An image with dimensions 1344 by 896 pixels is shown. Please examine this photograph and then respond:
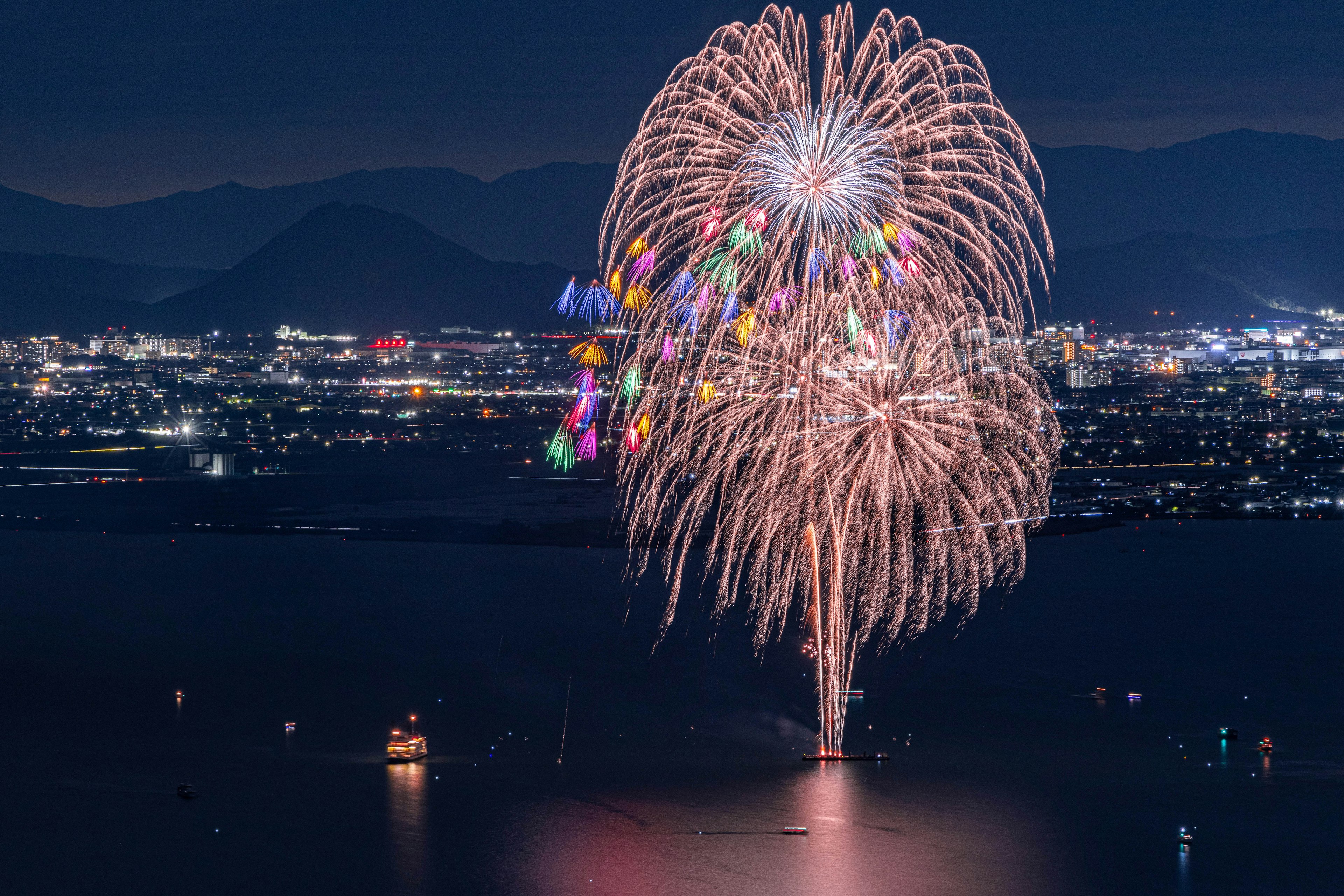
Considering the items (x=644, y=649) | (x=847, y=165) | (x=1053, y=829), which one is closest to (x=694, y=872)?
(x=1053, y=829)

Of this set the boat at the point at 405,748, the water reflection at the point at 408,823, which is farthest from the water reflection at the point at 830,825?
the boat at the point at 405,748

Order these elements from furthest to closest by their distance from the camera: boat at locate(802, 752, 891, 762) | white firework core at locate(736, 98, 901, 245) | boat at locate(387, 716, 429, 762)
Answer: boat at locate(387, 716, 429, 762), boat at locate(802, 752, 891, 762), white firework core at locate(736, 98, 901, 245)

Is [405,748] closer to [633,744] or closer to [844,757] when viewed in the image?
[633,744]

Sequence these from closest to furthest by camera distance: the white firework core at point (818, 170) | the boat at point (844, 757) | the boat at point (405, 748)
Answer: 1. the white firework core at point (818, 170)
2. the boat at point (844, 757)
3. the boat at point (405, 748)

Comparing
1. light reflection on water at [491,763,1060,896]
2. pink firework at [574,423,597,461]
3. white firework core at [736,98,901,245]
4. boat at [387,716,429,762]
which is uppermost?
white firework core at [736,98,901,245]

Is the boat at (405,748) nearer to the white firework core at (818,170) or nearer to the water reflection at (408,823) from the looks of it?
the water reflection at (408,823)

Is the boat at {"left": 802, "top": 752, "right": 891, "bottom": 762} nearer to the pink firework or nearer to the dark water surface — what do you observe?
the dark water surface

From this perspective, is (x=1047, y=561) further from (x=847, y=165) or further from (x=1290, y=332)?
(x=1290, y=332)

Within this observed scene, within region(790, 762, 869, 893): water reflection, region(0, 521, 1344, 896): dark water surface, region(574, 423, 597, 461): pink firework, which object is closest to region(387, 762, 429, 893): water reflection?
region(0, 521, 1344, 896): dark water surface
